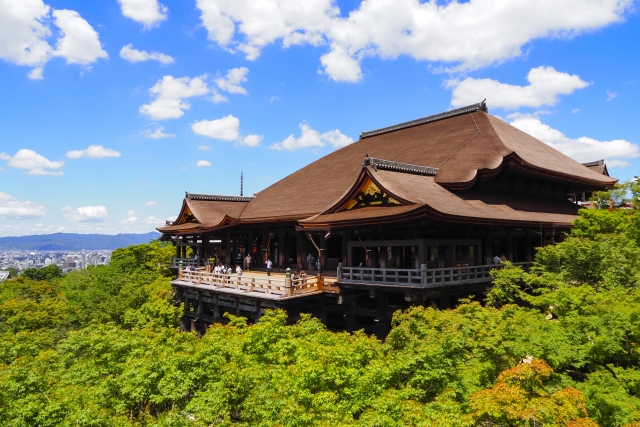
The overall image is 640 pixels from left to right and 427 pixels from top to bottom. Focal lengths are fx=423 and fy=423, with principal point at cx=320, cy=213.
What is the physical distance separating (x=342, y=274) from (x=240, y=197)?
20.6 metres

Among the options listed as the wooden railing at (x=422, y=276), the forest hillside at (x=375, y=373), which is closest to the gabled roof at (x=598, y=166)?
the wooden railing at (x=422, y=276)

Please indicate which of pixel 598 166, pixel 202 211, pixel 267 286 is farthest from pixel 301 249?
pixel 598 166

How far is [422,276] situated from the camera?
1716 cm

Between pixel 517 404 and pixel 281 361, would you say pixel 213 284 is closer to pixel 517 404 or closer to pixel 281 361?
pixel 281 361

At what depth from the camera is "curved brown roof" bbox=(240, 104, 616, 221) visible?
81.4 feet

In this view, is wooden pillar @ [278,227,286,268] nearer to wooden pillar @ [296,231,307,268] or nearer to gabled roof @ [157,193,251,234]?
wooden pillar @ [296,231,307,268]

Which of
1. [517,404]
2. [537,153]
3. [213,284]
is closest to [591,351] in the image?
[517,404]

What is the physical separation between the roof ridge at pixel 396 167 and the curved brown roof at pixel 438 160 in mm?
650

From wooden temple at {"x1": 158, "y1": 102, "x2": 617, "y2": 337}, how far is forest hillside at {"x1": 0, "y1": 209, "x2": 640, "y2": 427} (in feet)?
14.5

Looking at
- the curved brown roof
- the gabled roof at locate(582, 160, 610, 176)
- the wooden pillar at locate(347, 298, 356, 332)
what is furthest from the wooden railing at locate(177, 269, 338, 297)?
the gabled roof at locate(582, 160, 610, 176)

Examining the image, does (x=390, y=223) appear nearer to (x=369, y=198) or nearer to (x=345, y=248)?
(x=369, y=198)

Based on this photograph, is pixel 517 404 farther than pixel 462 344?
No

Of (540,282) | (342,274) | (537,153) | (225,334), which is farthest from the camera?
(537,153)

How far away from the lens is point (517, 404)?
25.4 feet
